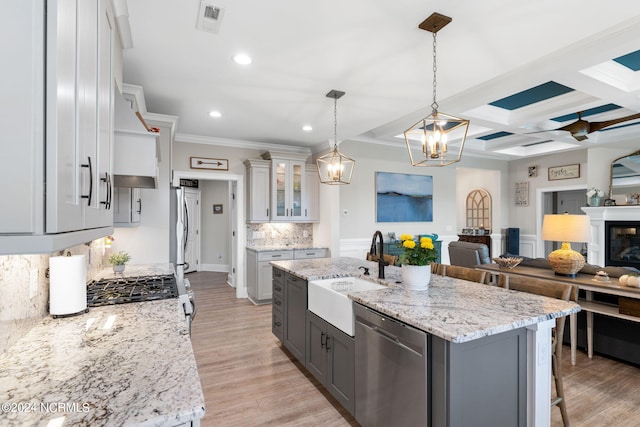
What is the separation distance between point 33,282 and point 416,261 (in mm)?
2101

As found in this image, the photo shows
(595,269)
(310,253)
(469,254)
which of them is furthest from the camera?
(310,253)

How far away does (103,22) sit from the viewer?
145 centimetres

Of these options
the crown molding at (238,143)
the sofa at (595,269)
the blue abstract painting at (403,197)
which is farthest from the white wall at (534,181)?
the crown molding at (238,143)

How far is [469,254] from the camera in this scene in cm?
479

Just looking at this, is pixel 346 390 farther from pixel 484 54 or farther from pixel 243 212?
pixel 243 212

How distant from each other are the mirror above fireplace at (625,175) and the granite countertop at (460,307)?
18.0ft

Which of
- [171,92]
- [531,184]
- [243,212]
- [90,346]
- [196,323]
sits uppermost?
[171,92]

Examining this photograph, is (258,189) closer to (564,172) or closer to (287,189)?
(287,189)

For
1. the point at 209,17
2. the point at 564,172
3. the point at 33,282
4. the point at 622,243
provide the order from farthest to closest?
the point at 564,172
the point at 622,243
the point at 209,17
the point at 33,282

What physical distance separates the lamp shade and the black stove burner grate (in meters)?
3.82

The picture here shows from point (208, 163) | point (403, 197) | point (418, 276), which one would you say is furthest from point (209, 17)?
point (403, 197)

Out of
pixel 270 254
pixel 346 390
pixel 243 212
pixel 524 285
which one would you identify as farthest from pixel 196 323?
pixel 524 285

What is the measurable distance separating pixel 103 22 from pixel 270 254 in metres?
4.02

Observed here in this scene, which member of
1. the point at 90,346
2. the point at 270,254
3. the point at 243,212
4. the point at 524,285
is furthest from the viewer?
the point at 243,212
